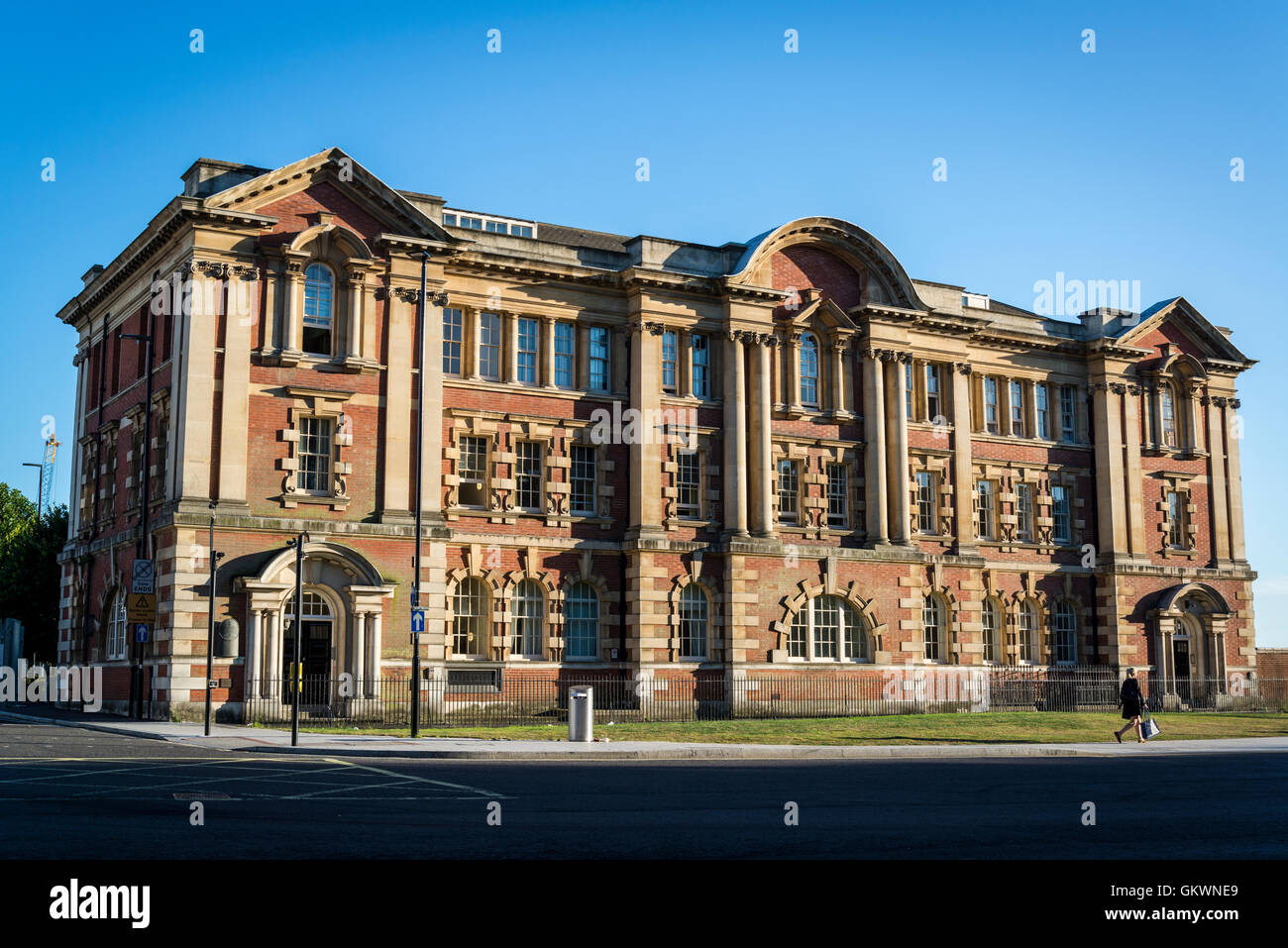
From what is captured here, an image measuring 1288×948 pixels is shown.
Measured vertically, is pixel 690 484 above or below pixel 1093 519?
above

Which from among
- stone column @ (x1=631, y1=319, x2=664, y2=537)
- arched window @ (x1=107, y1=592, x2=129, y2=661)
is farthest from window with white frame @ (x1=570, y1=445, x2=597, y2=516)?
arched window @ (x1=107, y1=592, x2=129, y2=661)

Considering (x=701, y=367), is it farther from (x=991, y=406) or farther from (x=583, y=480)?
(x=991, y=406)

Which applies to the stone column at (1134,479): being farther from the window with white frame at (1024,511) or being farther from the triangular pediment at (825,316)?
the triangular pediment at (825,316)

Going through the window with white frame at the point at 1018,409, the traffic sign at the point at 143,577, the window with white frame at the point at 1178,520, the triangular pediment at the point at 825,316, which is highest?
the triangular pediment at the point at 825,316

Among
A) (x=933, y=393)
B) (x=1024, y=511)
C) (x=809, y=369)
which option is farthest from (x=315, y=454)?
(x=1024, y=511)

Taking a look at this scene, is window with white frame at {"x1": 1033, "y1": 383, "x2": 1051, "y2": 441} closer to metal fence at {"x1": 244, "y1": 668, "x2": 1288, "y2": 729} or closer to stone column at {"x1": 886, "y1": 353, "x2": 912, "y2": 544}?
stone column at {"x1": 886, "y1": 353, "x2": 912, "y2": 544}

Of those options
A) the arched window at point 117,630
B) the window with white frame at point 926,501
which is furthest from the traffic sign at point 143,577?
the window with white frame at point 926,501

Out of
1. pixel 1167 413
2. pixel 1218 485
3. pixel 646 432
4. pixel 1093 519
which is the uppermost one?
pixel 1167 413

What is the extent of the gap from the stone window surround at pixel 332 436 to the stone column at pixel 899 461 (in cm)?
1981

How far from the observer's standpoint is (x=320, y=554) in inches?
1406

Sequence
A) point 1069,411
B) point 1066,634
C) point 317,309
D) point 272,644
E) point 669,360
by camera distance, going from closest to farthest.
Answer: point 272,644 → point 317,309 → point 669,360 → point 1066,634 → point 1069,411

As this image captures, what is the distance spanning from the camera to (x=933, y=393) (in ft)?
160

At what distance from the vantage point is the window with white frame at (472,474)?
1574 inches

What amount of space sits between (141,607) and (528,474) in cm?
1267
